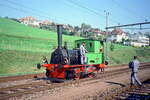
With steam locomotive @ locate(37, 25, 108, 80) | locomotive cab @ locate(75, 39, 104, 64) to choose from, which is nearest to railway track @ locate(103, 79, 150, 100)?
steam locomotive @ locate(37, 25, 108, 80)

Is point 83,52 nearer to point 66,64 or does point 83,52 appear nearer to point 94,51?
point 66,64

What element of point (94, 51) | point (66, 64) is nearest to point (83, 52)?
point (66, 64)

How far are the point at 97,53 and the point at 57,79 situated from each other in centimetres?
465

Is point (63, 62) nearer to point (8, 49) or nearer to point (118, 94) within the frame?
point (118, 94)

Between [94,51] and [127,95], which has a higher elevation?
[94,51]

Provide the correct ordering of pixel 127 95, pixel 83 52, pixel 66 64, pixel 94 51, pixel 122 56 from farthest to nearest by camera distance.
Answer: pixel 122 56
pixel 94 51
pixel 83 52
pixel 66 64
pixel 127 95

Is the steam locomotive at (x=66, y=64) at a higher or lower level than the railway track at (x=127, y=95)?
higher

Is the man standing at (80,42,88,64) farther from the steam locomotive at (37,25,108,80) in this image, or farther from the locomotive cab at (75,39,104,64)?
the locomotive cab at (75,39,104,64)

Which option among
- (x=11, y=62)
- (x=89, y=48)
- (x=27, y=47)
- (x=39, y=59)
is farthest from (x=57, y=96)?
(x=27, y=47)

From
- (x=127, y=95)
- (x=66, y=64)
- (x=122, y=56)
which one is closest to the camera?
(x=127, y=95)

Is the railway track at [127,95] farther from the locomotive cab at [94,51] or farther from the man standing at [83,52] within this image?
the locomotive cab at [94,51]

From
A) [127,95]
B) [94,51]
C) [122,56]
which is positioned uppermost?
[94,51]

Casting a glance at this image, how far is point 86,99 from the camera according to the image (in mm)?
7965

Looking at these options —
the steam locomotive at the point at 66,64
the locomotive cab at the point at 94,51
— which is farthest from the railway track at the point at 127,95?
the locomotive cab at the point at 94,51
